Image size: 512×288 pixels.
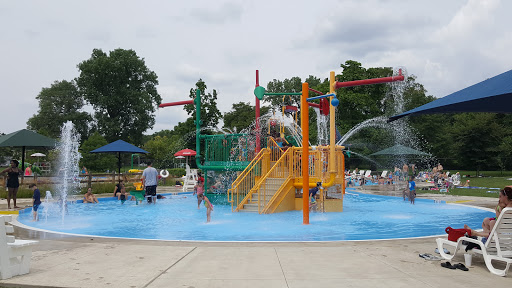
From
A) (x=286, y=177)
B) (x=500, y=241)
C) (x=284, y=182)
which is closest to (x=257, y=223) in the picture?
(x=284, y=182)

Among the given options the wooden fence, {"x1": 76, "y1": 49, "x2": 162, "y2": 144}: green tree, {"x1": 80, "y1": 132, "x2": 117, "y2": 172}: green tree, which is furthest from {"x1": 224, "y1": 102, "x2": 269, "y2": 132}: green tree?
the wooden fence

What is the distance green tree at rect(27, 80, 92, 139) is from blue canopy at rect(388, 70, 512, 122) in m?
54.9

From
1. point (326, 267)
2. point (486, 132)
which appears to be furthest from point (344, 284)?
point (486, 132)

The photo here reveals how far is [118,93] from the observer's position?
54844mm

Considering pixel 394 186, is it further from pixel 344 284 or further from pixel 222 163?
pixel 344 284

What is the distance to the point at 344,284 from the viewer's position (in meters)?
5.27

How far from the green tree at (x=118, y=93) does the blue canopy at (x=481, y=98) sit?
50447 mm

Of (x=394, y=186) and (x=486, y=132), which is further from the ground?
(x=486, y=132)

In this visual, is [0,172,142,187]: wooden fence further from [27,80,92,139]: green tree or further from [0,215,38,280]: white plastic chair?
[27,80,92,139]: green tree

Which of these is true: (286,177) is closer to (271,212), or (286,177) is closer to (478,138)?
(271,212)

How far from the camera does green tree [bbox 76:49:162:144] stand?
5400 centimetres

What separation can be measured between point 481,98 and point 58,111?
198ft

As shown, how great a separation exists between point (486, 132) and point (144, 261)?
44.6m

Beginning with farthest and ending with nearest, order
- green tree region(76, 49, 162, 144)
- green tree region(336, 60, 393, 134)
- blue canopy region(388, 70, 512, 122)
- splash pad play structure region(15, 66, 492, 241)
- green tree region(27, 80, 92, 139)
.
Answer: green tree region(27, 80, 92, 139) → green tree region(76, 49, 162, 144) → green tree region(336, 60, 393, 134) → splash pad play structure region(15, 66, 492, 241) → blue canopy region(388, 70, 512, 122)
